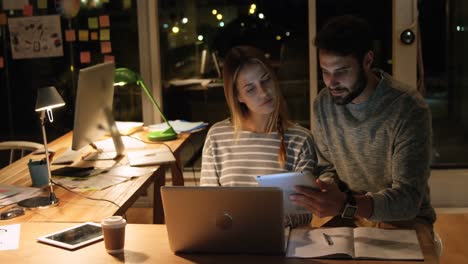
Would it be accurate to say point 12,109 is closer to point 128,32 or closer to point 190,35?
point 128,32

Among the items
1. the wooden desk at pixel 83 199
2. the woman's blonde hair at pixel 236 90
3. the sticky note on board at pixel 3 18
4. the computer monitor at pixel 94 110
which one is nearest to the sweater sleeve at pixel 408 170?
the woman's blonde hair at pixel 236 90

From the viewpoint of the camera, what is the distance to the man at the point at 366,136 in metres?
2.04

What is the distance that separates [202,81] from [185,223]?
276cm

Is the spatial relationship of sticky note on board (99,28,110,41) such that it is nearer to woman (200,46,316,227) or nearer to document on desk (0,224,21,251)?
woman (200,46,316,227)

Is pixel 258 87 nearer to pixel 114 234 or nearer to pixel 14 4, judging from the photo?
pixel 114 234

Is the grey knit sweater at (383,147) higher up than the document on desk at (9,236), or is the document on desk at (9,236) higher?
the grey knit sweater at (383,147)

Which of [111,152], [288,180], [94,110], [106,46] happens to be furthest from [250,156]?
[106,46]

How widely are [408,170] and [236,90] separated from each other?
718 mm

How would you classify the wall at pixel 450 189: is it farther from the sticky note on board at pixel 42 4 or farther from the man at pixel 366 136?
the sticky note on board at pixel 42 4

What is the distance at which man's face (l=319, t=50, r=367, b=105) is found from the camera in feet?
7.19

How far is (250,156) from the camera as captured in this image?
7.88ft

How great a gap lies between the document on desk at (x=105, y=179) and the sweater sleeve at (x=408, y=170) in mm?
1144

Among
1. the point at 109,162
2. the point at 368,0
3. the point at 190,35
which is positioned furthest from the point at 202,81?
the point at 109,162

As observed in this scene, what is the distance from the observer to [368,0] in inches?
162
